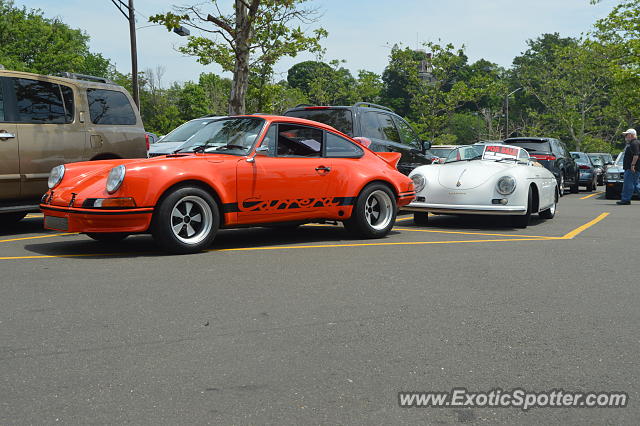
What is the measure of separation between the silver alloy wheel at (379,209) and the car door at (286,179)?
0.77 meters

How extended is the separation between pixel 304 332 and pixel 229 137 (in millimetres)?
4248

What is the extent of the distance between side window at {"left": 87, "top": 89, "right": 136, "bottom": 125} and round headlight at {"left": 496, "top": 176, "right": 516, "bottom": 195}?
5.53m

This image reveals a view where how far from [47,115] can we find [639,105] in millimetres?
42490

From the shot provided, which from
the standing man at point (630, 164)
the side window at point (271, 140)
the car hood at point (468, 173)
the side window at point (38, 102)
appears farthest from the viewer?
the standing man at point (630, 164)

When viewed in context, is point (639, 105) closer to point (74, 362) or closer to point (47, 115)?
point (47, 115)

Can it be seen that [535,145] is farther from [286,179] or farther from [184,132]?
[286,179]

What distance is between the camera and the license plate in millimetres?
6957

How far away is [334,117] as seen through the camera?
11.7 metres

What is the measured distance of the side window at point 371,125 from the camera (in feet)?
38.3

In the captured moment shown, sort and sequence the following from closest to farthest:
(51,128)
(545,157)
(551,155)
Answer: (51,128) < (545,157) < (551,155)

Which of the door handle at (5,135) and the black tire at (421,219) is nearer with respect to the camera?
the door handle at (5,135)

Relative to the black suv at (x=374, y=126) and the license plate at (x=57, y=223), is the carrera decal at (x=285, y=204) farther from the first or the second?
the black suv at (x=374, y=126)

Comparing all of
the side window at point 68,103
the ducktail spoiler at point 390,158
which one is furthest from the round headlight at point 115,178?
the ducktail spoiler at point 390,158

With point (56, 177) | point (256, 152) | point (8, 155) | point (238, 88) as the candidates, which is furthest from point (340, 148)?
point (238, 88)
